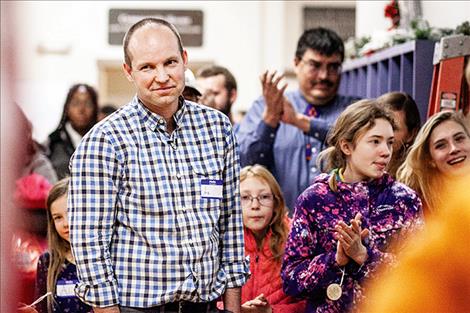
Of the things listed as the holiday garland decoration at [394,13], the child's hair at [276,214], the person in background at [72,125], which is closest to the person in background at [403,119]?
the child's hair at [276,214]

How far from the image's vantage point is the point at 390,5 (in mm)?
6070

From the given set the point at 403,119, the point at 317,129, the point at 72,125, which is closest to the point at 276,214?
the point at 403,119

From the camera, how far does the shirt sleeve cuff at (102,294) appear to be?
7.55 feet

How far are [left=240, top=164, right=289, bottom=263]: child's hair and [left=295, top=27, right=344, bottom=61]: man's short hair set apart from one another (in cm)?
120

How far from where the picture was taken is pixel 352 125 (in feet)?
10.3

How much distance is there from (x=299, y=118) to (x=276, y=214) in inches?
32.4

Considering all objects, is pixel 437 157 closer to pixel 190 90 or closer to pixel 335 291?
pixel 335 291

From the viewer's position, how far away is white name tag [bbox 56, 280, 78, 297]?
340 centimetres

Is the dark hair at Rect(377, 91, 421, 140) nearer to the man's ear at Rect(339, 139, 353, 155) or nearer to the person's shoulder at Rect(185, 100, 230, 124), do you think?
the man's ear at Rect(339, 139, 353, 155)

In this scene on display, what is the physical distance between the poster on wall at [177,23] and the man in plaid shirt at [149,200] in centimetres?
1004

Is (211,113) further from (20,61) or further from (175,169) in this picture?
(20,61)

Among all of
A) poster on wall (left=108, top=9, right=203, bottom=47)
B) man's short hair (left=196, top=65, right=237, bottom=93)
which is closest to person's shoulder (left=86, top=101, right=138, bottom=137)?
man's short hair (left=196, top=65, right=237, bottom=93)

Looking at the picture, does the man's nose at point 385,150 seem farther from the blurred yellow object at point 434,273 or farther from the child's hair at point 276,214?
the child's hair at point 276,214

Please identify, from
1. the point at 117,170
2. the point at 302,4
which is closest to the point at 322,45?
the point at 117,170
